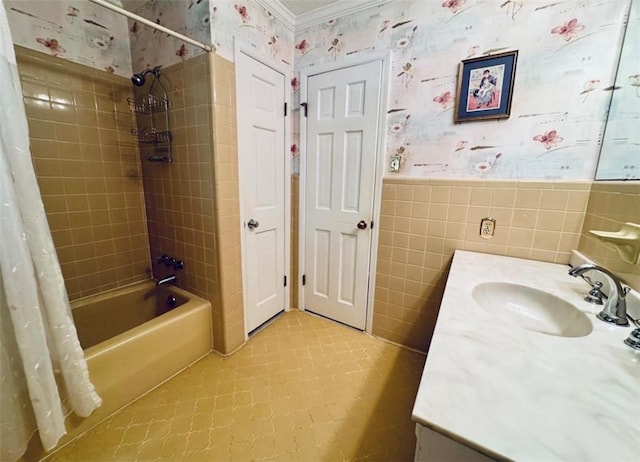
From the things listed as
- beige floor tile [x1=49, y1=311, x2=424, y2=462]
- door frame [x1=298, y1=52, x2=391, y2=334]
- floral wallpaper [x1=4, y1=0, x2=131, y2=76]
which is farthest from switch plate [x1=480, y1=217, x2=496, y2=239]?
floral wallpaper [x1=4, y1=0, x2=131, y2=76]

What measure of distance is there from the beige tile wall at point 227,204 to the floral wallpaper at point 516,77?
0.83m

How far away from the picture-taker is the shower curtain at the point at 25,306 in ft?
2.56

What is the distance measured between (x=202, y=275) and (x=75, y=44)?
164 centimetres

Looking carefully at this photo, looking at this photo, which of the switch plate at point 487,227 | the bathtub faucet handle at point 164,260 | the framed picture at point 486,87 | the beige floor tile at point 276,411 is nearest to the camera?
the beige floor tile at point 276,411

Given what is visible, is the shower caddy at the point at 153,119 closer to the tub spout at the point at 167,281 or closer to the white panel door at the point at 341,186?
the tub spout at the point at 167,281

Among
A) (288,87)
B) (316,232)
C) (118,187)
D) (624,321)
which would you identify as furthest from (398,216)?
(118,187)

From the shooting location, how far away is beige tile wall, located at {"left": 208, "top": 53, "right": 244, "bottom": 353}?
4.83 feet

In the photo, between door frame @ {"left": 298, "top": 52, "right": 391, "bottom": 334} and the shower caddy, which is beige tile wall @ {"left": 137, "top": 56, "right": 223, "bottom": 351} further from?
door frame @ {"left": 298, "top": 52, "right": 391, "bottom": 334}

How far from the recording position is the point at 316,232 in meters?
2.10

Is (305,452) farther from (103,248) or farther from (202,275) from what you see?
(103,248)

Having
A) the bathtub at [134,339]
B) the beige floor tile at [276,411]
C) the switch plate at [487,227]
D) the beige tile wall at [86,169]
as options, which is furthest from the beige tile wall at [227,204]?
the switch plate at [487,227]

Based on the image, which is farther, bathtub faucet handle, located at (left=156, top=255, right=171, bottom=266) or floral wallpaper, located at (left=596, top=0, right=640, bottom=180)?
bathtub faucet handle, located at (left=156, top=255, right=171, bottom=266)

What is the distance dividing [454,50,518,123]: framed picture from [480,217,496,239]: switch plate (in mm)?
554

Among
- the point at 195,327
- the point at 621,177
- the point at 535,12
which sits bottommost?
the point at 195,327
